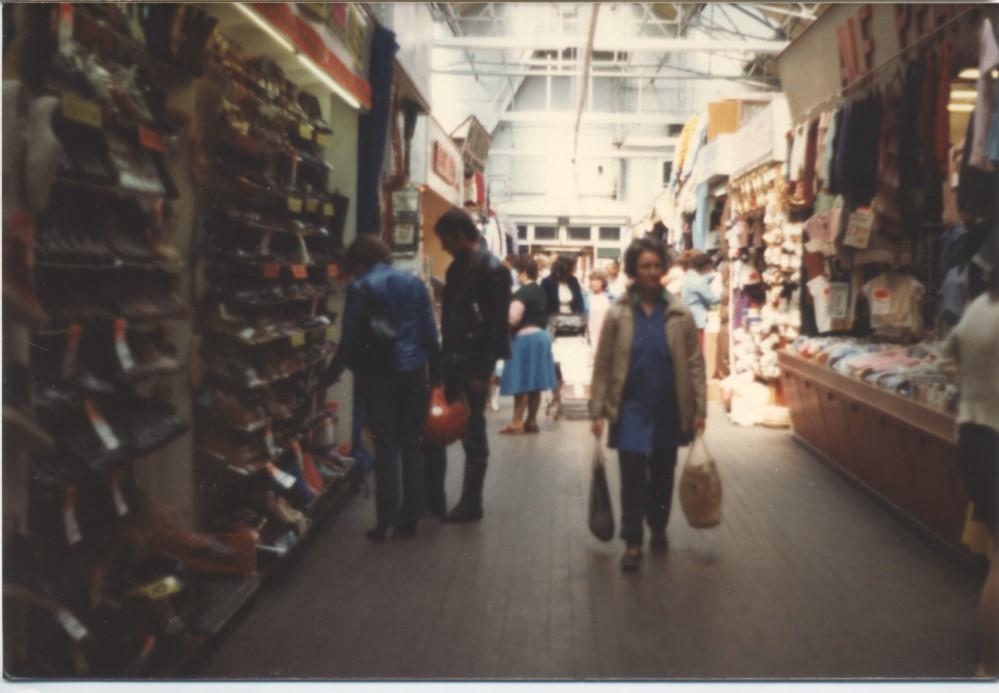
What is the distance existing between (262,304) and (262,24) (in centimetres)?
112

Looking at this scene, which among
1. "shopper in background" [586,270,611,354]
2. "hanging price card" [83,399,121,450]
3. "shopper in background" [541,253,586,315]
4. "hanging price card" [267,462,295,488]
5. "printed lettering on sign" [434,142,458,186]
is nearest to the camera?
"hanging price card" [83,399,121,450]

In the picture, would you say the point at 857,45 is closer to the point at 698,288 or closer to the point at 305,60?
the point at 698,288

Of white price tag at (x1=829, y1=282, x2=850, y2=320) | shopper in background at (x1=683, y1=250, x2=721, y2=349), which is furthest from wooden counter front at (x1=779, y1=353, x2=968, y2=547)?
shopper in background at (x1=683, y1=250, x2=721, y2=349)

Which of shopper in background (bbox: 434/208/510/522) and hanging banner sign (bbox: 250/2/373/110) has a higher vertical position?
hanging banner sign (bbox: 250/2/373/110)

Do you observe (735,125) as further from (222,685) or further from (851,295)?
(222,685)

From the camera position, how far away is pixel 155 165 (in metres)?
3.17

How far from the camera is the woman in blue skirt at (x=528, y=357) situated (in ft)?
19.7

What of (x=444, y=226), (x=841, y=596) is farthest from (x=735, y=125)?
(x=841, y=596)

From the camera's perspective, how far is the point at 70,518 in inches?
107

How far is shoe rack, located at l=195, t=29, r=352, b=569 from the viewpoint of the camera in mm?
3771

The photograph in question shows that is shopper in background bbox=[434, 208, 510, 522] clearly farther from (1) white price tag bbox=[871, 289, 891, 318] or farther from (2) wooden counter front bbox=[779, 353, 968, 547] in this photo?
(1) white price tag bbox=[871, 289, 891, 318]

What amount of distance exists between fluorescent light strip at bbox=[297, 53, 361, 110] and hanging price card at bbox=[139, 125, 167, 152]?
1246 mm

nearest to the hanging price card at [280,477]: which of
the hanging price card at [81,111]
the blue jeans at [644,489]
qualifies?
the blue jeans at [644,489]

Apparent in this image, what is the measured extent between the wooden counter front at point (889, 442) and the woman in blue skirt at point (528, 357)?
5.72 ft
